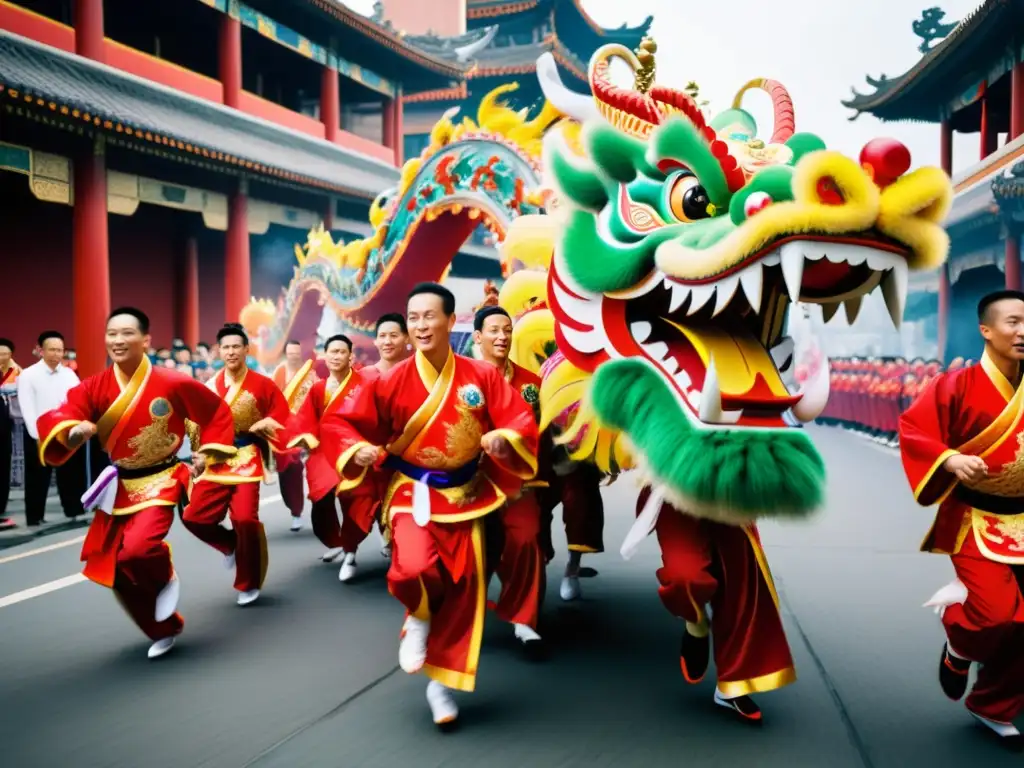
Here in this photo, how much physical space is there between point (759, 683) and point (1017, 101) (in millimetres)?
13989

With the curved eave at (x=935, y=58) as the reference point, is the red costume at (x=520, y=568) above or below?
below

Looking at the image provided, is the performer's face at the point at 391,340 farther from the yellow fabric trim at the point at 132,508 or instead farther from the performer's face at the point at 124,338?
the yellow fabric trim at the point at 132,508

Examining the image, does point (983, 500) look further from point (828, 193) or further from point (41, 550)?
point (41, 550)

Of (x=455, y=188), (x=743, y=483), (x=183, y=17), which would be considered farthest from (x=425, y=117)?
(x=743, y=483)

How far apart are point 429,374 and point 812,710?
1977mm

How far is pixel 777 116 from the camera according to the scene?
373 centimetres

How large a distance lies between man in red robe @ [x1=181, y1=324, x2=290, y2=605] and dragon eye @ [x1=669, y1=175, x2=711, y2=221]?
2.52m

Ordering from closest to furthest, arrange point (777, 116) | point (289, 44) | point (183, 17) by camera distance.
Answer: point (777, 116)
point (183, 17)
point (289, 44)

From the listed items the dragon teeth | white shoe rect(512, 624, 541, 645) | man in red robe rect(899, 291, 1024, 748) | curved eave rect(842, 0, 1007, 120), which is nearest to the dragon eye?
the dragon teeth

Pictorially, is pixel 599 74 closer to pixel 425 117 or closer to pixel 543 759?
pixel 543 759

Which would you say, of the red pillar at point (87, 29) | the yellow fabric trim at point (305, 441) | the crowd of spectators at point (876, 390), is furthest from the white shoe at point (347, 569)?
the red pillar at point (87, 29)

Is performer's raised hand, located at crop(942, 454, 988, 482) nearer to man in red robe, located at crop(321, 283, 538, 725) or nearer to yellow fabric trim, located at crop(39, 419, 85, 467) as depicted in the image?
man in red robe, located at crop(321, 283, 538, 725)

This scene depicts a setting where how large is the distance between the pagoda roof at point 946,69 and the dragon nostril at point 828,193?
1240cm

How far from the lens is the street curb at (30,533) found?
6.46 meters
